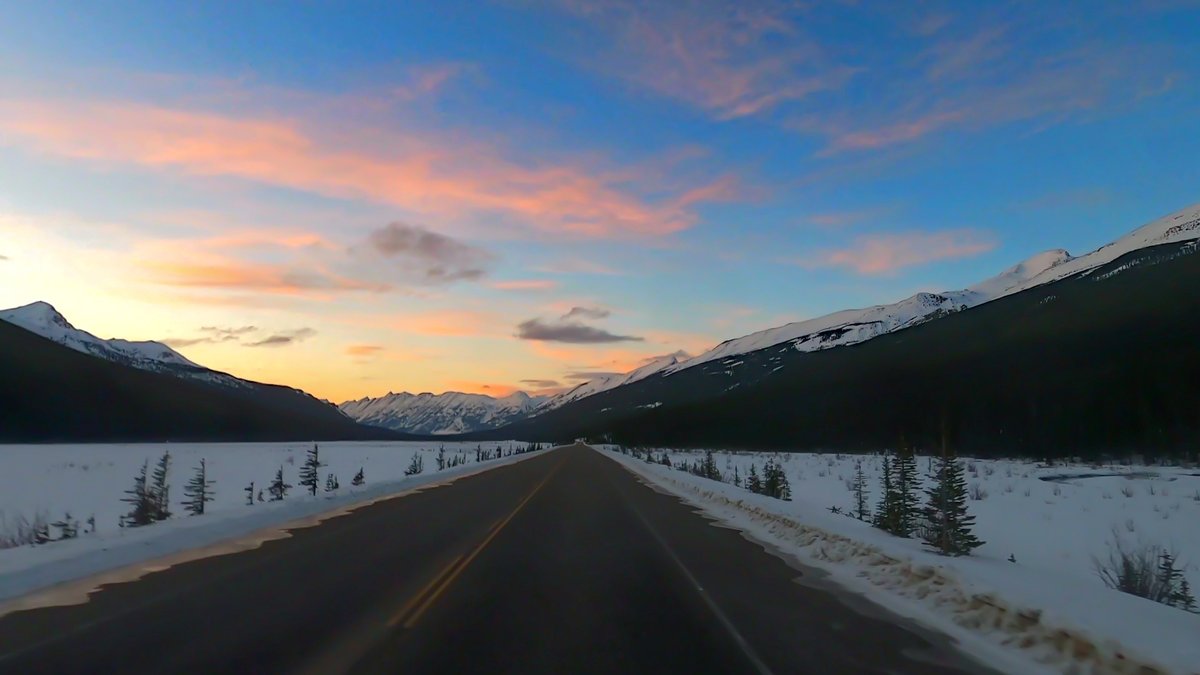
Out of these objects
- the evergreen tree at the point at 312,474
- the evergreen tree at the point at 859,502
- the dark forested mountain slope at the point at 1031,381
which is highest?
the dark forested mountain slope at the point at 1031,381

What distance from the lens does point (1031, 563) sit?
49.2 ft

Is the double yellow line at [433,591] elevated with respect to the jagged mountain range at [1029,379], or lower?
lower

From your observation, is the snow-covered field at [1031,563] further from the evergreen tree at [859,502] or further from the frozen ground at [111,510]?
the frozen ground at [111,510]

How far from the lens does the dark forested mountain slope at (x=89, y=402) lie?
105 m

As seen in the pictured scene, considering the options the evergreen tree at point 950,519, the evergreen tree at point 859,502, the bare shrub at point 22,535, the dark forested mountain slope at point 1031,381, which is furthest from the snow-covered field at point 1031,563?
the bare shrub at point 22,535

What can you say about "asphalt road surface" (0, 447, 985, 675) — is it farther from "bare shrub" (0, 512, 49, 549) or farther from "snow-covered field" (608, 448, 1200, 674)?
"bare shrub" (0, 512, 49, 549)

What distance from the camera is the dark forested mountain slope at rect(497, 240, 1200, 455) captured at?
5409cm

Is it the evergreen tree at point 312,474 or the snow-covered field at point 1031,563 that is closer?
the snow-covered field at point 1031,563

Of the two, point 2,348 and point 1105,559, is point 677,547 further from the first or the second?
point 2,348

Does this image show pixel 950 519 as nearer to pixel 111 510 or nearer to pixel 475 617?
pixel 475 617

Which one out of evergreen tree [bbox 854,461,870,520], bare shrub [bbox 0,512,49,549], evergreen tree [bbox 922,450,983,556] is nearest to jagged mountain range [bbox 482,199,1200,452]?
evergreen tree [bbox 854,461,870,520]

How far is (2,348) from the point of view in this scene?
110312 millimetres

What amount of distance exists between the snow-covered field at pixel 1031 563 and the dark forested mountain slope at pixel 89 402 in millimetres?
103372

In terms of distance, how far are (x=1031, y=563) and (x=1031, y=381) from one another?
60345 millimetres
